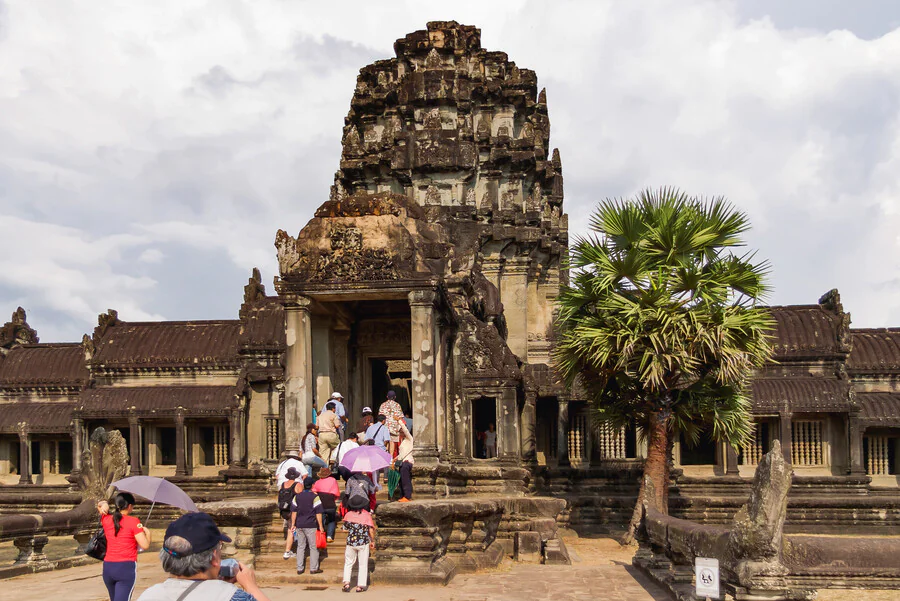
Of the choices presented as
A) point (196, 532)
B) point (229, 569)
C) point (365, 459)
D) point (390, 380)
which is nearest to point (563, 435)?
point (390, 380)

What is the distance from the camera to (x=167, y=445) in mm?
32688

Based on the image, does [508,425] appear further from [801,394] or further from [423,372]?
[801,394]

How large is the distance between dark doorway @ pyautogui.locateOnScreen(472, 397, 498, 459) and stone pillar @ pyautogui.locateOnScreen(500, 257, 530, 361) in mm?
3472

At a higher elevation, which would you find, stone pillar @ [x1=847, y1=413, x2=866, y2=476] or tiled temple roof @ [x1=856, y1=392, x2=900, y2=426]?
tiled temple roof @ [x1=856, y1=392, x2=900, y2=426]

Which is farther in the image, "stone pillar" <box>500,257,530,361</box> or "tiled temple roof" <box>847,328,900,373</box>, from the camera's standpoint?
"tiled temple roof" <box>847,328,900,373</box>

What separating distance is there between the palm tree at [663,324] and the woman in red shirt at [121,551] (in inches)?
444

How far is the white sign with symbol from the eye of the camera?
8.70 metres

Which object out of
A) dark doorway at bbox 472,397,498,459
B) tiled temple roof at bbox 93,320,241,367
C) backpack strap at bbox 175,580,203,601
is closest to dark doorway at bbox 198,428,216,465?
tiled temple roof at bbox 93,320,241,367

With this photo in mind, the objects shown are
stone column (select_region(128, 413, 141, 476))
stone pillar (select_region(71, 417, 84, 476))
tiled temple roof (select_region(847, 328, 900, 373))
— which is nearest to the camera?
tiled temple roof (select_region(847, 328, 900, 373))

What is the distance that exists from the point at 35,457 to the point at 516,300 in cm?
1886

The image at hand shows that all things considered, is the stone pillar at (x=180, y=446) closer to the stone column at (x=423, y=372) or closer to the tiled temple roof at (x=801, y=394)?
the tiled temple roof at (x=801, y=394)

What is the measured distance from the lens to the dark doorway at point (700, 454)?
2852 centimetres

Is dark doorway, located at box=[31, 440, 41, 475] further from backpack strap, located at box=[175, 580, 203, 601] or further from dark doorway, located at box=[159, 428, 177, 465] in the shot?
backpack strap, located at box=[175, 580, 203, 601]

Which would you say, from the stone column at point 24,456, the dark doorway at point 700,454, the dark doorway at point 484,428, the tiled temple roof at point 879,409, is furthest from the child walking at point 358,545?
the stone column at point 24,456
